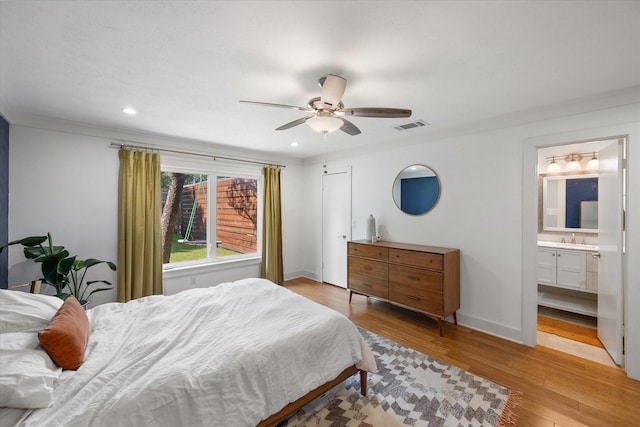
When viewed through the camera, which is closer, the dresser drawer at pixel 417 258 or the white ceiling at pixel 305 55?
the white ceiling at pixel 305 55

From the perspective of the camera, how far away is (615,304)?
242cm

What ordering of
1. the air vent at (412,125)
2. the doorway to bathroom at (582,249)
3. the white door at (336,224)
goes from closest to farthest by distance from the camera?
the doorway to bathroom at (582,249) < the air vent at (412,125) < the white door at (336,224)

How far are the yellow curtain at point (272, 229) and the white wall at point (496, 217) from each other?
2160 millimetres

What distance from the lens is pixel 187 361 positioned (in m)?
1.48

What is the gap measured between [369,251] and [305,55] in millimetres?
2619

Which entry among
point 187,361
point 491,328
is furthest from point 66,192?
→ point 491,328

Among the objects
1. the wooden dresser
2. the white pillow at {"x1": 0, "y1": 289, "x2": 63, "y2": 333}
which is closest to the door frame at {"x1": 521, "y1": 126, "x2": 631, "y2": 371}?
the wooden dresser

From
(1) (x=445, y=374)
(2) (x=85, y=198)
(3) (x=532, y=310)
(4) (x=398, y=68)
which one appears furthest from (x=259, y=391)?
(2) (x=85, y=198)

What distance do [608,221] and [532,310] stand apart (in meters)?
1.11

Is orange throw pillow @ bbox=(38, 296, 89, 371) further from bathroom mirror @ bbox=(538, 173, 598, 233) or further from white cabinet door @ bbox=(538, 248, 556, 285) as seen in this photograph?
bathroom mirror @ bbox=(538, 173, 598, 233)

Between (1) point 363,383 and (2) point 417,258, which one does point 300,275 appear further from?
(1) point 363,383

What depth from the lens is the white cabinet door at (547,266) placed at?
3745 millimetres

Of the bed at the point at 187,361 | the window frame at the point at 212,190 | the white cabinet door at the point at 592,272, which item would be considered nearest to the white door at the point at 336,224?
the window frame at the point at 212,190

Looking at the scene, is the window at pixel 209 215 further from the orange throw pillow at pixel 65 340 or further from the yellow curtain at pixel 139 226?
the orange throw pillow at pixel 65 340
